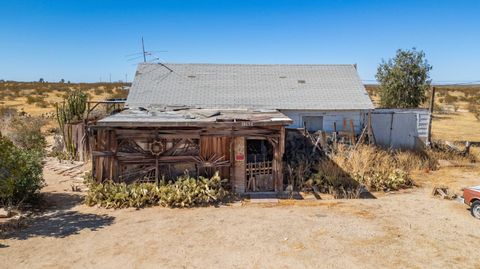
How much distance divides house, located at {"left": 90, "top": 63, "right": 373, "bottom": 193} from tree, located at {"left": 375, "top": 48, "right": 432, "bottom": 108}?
794 centimetres

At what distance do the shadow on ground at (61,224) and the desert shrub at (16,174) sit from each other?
1170mm

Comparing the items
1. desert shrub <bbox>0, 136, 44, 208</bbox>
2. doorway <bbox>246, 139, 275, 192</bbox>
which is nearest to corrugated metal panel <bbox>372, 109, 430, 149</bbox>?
doorway <bbox>246, 139, 275, 192</bbox>

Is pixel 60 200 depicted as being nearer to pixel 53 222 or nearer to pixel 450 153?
pixel 53 222

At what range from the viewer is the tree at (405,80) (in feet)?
90.8

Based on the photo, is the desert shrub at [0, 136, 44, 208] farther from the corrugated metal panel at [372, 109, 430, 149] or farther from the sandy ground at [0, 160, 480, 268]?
the corrugated metal panel at [372, 109, 430, 149]

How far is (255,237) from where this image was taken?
10.1 meters

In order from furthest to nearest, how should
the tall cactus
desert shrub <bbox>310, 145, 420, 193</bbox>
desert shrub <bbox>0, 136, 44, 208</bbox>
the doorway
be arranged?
the tall cactus, desert shrub <bbox>310, 145, 420, 193</bbox>, the doorway, desert shrub <bbox>0, 136, 44, 208</bbox>

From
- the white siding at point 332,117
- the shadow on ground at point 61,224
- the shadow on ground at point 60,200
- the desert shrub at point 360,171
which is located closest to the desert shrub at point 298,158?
the desert shrub at point 360,171

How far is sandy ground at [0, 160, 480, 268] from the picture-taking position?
8.70m

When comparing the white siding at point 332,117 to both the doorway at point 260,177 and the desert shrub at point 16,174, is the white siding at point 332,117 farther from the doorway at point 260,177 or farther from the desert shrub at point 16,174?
the desert shrub at point 16,174

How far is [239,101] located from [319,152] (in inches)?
183

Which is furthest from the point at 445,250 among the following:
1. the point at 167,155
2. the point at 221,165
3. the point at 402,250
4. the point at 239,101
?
the point at 239,101

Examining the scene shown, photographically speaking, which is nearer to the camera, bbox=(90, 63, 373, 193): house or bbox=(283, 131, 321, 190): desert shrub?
bbox=(90, 63, 373, 193): house

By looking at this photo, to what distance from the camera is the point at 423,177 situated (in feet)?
55.9
